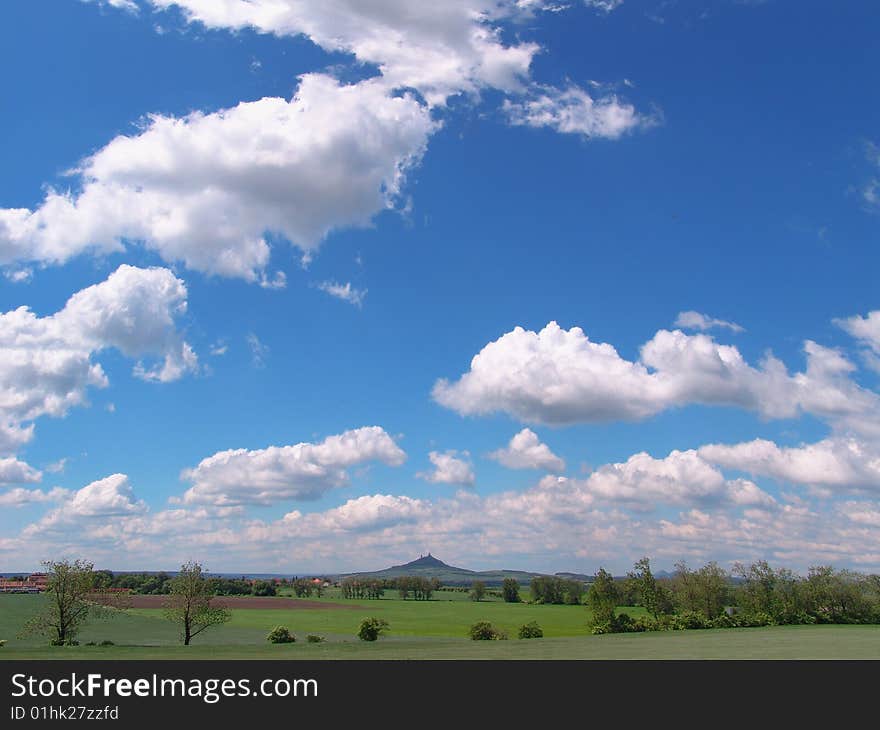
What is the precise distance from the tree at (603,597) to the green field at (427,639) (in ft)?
12.3

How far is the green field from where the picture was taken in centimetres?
4734

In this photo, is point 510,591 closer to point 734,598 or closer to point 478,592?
point 478,592

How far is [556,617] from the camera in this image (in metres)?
133

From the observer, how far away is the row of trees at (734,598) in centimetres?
9833

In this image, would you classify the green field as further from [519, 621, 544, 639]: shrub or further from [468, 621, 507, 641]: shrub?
[519, 621, 544, 639]: shrub

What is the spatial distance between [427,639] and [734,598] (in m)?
55.8

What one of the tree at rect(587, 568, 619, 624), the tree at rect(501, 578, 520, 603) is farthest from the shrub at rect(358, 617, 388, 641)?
the tree at rect(501, 578, 520, 603)

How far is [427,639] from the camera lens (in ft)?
252

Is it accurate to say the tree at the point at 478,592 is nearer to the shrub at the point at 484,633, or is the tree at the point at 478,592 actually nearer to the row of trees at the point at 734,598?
the row of trees at the point at 734,598

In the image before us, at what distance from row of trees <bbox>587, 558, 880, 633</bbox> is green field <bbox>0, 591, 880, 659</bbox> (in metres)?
7.05

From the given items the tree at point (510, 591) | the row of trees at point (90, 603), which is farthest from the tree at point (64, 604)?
the tree at point (510, 591)
